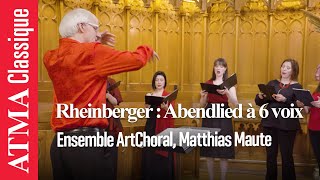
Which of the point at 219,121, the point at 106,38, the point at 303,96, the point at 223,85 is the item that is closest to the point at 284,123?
the point at 303,96

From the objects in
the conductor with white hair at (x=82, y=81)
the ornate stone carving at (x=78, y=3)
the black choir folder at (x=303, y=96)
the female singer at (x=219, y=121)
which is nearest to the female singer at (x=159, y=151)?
the female singer at (x=219, y=121)

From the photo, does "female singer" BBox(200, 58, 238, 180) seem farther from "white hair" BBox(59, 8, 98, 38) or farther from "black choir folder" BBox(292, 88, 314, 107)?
"white hair" BBox(59, 8, 98, 38)

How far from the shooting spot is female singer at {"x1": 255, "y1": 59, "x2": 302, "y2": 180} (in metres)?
3.92

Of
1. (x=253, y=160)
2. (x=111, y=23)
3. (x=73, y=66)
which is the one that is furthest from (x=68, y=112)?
(x=253, y=160)

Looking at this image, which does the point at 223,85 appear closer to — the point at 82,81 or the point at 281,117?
the point at 281,117

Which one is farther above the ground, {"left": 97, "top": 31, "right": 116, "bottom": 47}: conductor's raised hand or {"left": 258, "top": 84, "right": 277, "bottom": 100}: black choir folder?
{"left": 97, "top": 31, "right": 116, "bottom": 47}: conductor's raised hand

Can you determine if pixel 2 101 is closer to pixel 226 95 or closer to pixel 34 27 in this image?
pixel 34 27

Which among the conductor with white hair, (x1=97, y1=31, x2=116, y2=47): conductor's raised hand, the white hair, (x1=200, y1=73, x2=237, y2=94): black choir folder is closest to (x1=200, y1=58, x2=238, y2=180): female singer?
(x1=200, y1=73, x2=237, y2=94): black choir folder

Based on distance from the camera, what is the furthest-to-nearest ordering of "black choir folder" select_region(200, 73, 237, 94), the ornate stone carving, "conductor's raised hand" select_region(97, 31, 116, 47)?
1. the ornate stone carving
2. "black choir folder" select_region(200, 73, 237, 94)
3. "conductor's raised hand" select_region(97, 31, 116, 47)

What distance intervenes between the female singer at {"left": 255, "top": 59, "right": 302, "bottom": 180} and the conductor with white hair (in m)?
2.13

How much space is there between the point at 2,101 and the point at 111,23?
2.88 m

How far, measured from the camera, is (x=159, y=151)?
4.11m

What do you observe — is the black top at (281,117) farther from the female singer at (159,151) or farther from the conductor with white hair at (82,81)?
the conductor with white hair at (82,81)

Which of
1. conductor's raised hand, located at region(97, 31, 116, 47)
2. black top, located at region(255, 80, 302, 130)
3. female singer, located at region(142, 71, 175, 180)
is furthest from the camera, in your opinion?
female singer, located at region(142, 71, 175, 180)
